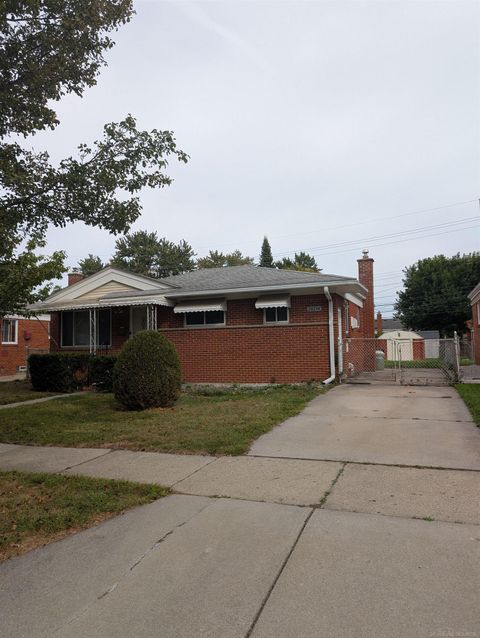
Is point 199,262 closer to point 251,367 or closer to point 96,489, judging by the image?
point 251,367

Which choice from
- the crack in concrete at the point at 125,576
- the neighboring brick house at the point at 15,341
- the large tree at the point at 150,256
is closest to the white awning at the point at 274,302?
the crack in concrete at the point at 125,576

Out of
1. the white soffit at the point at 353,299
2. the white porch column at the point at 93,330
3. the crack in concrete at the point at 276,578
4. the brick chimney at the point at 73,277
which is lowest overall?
the crack in concrete at the point at 276,578

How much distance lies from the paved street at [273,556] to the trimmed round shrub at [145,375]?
3883mm

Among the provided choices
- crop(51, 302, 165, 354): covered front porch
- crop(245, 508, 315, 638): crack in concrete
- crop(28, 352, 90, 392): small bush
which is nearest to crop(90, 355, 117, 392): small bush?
crop(28, 352, 90, 392): small bush

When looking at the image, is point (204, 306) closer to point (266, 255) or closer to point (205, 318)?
point (205, 318)

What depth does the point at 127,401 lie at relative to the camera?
10.1m

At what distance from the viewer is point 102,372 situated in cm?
1425

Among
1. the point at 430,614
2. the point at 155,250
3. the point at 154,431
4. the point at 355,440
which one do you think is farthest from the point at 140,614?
the point at 155,250

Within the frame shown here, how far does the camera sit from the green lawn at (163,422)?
22.9ft

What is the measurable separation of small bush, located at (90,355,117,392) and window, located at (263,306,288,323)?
473cm

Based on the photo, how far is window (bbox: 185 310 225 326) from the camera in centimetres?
1516

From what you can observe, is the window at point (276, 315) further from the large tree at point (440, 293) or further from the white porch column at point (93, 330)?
the large tree at point (440, 293)

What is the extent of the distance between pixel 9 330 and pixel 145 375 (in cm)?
1704

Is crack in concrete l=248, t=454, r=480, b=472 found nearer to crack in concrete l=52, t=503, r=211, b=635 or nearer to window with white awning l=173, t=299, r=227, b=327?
crack in concrete l=52, t=503, r=211, b=635
